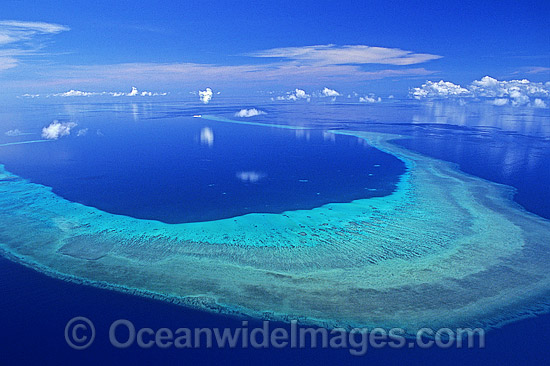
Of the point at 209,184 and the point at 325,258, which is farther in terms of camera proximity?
the point at 209,184

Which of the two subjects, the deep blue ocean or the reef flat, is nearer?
the deep blue ocean

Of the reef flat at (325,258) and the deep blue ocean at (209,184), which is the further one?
the reef flat at (325,258)

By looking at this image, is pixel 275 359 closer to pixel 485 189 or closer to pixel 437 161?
pixel 485 189

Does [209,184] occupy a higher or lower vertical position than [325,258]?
higher

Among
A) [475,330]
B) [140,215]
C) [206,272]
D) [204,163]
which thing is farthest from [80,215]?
[475,330]
